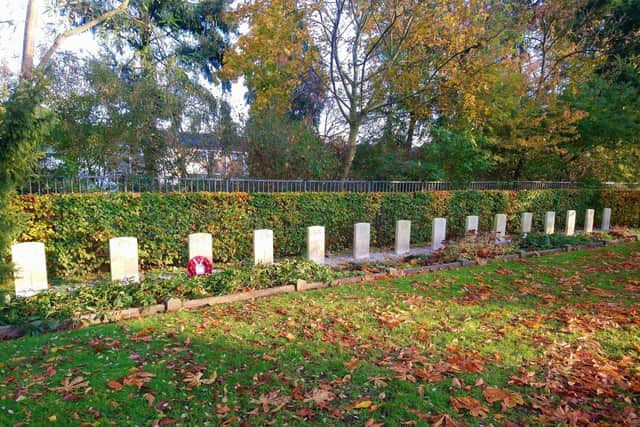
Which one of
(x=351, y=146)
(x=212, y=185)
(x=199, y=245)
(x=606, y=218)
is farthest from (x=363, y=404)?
(x=606, y=218)

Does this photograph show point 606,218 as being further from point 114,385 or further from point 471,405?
point 114,385

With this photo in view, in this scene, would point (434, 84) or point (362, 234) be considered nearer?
point (362, 234)

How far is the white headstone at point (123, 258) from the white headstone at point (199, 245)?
96 cm

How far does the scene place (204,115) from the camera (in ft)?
34.6

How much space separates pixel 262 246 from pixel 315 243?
52.1 inches

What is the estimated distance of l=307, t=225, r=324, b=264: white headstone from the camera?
27.4ft

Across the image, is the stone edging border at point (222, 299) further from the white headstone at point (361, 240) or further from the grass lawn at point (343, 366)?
the white headstone at point (361, 240)

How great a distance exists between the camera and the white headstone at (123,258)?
20.9 feet

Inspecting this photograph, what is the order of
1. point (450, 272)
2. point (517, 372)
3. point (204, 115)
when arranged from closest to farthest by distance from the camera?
point (517, 372), point (450, 272), point (204, 115)

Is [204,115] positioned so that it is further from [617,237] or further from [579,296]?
[617,237]

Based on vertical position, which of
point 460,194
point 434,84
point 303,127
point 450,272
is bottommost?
point 450,272

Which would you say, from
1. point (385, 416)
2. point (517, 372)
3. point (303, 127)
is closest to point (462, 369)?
point (517, 372)

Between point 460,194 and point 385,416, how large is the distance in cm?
1058

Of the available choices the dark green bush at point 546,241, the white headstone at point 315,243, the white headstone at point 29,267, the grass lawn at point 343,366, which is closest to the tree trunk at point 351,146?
the white headstone at point 315,243
